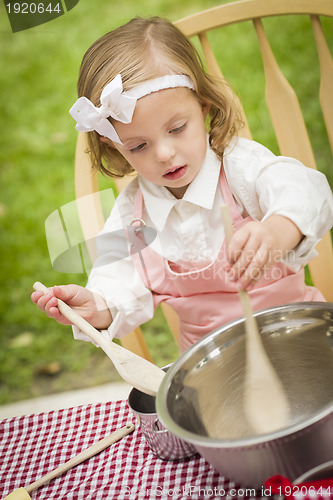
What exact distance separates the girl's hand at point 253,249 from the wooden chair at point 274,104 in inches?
9.6

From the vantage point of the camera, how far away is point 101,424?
1.99 feet

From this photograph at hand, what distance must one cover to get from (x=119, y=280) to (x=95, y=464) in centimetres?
20

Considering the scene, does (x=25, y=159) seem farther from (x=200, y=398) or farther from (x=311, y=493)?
(x=311, y=493)

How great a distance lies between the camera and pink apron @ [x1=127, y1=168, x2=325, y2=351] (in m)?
0.62

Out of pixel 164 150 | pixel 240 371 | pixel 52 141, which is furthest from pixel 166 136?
pixel 52 141

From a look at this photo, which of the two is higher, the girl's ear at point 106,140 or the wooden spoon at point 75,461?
the girl's ear at point 106,140

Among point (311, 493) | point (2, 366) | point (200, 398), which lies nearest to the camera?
point (311, 493)

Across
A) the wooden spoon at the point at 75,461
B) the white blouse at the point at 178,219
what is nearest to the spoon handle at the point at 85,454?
the wooden spoon at the point at 75,461

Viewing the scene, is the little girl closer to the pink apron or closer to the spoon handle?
the pink apron

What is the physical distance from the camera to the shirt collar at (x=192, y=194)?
0.60 meters

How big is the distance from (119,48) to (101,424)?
15.3 inches

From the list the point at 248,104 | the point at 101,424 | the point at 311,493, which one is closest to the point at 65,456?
the point at 101,424

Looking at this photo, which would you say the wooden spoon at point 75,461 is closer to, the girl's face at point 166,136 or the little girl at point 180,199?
the little girl at point 180,199

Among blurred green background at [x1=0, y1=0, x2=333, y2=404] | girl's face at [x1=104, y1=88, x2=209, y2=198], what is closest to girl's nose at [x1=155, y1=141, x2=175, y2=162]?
girl's face at [x1=104, y1=88, x2=209, y2=198]
